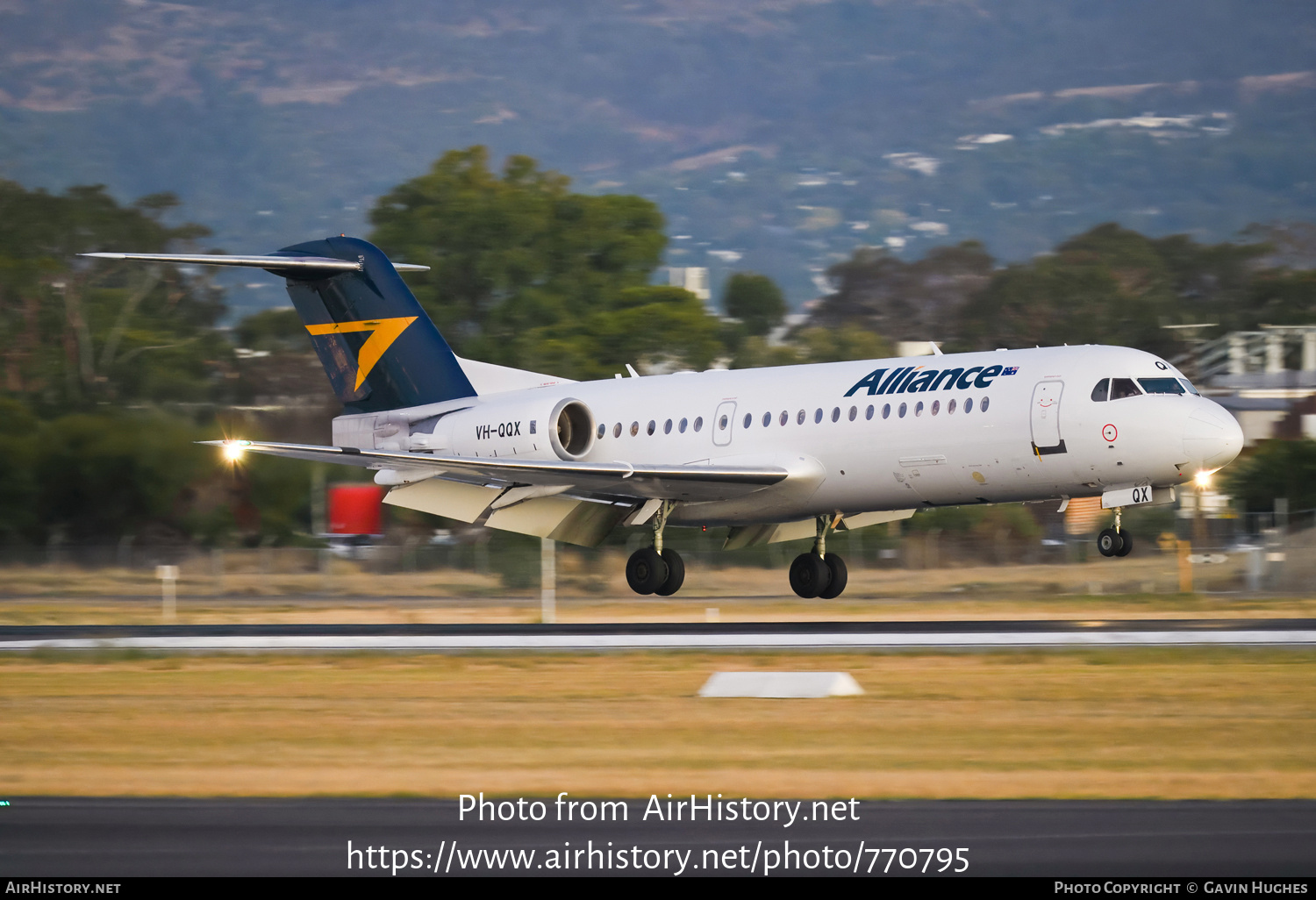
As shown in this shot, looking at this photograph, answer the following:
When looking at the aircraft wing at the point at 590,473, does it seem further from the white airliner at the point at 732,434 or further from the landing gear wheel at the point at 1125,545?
the landing gear wheel at the point at 1125,545

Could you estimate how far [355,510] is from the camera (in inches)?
1779

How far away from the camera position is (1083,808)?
32.7 feet

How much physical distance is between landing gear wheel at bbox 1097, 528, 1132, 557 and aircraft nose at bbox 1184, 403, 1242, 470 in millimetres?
1496

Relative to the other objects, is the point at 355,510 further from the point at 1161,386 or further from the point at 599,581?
the point at 1161,386

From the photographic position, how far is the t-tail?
29.8 meters

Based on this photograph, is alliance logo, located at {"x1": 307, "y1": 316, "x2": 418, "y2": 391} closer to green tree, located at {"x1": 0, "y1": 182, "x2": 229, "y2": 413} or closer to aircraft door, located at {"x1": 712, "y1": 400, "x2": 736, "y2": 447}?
aircraft door, located at {"x1": 712, "y1": 400, "x2": 736, "y2": 447}

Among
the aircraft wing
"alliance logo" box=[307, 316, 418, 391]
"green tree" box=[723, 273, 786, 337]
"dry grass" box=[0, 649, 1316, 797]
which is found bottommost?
"dry grass" box=[0, 649, 1316, 797]

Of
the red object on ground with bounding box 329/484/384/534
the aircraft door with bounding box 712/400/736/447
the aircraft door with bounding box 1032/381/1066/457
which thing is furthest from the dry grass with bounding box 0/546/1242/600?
the aircraft door with bounding box 1032/381/1066/457

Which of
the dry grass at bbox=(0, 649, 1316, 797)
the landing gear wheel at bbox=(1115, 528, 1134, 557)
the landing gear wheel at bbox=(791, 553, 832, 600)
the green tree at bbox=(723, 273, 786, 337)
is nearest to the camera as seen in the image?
the dry grass at bbox=(0, 649, 1316, 797)

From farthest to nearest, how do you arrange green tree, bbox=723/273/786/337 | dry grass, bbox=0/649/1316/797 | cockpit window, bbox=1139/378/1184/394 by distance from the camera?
green tree, bbox=723/273/786/337, cockpit window, bbox=1139/378/1184/394, dry grass, bbox=0/649/1316/797

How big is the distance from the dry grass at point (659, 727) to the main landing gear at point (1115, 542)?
3454 millimetres
